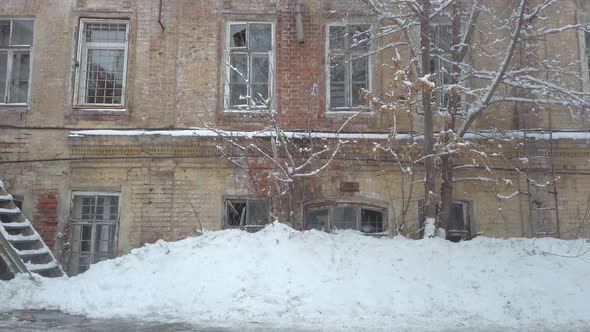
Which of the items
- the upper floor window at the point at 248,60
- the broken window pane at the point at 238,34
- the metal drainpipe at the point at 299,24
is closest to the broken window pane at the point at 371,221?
the upper floor window at the point at 248,60

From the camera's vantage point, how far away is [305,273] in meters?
6.96

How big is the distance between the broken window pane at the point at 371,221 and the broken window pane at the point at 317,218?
2.25 ft

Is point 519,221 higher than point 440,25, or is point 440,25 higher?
point 440,25

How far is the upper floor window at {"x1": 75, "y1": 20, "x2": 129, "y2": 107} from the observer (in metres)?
9.84

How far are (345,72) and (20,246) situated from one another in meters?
6.58

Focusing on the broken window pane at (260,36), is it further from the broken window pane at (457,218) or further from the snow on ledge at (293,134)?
the broken window pane at (457,218)

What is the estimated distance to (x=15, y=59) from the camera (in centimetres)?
993

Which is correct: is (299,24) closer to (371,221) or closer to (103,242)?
(371,221)

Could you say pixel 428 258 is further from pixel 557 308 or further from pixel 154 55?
Answer: pixel 154 55

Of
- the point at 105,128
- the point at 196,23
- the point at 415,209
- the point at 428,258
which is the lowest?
the point at 428,258

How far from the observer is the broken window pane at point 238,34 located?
10000 mm

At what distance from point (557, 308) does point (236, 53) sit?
705 cm

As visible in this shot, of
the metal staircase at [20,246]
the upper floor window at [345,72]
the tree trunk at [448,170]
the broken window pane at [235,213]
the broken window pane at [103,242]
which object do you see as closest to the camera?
the metal staircase at [20,246]

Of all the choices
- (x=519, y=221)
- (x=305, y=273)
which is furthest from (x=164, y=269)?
(x=519, y=221)
